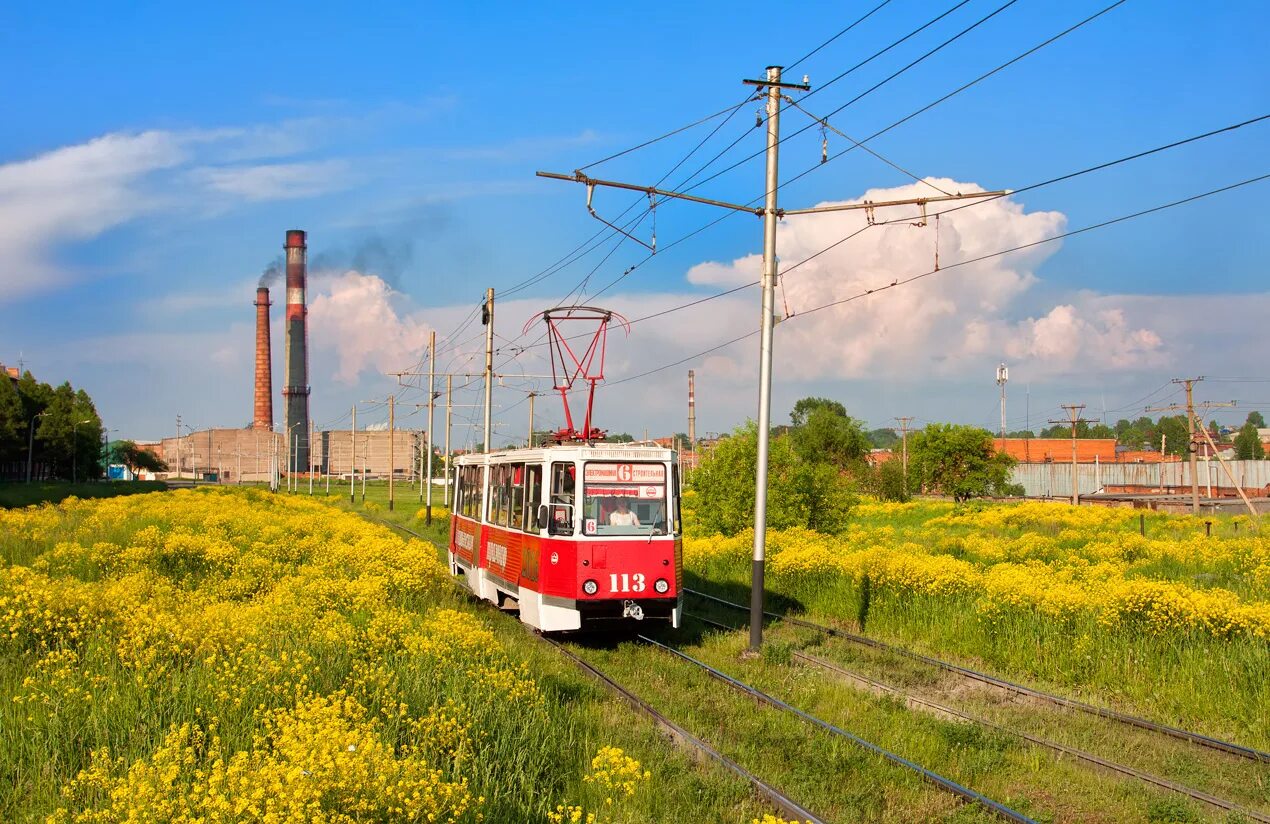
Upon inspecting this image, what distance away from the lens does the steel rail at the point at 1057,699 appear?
9508 mm

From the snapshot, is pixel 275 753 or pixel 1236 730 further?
pixel 1236 730

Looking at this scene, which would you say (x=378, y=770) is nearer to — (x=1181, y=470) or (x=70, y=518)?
(x=70, y=518)

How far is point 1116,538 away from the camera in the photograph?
96.1 ft

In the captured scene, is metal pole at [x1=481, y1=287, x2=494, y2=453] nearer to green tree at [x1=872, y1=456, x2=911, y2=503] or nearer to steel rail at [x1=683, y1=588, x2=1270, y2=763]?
steel rail at [x1=683, y1=588, x2=1270, y2=763]

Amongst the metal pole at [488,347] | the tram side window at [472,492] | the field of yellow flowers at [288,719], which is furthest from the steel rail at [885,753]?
the metal pole at [488,347]

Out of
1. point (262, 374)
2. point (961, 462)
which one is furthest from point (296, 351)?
point (961, 462)

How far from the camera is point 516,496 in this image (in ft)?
55.3

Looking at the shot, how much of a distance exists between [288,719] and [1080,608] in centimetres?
1124

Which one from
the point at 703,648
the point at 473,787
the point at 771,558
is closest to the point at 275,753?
the point at 473,787

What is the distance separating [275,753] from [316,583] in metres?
8.83

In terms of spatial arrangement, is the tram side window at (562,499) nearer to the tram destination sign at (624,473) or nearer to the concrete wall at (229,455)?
the tram destination sign at (624,473)

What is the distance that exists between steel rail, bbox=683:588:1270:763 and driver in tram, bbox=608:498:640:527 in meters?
3.92

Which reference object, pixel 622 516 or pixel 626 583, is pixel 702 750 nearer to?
pixel 626 583

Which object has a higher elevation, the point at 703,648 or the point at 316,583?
the point at 316,583
